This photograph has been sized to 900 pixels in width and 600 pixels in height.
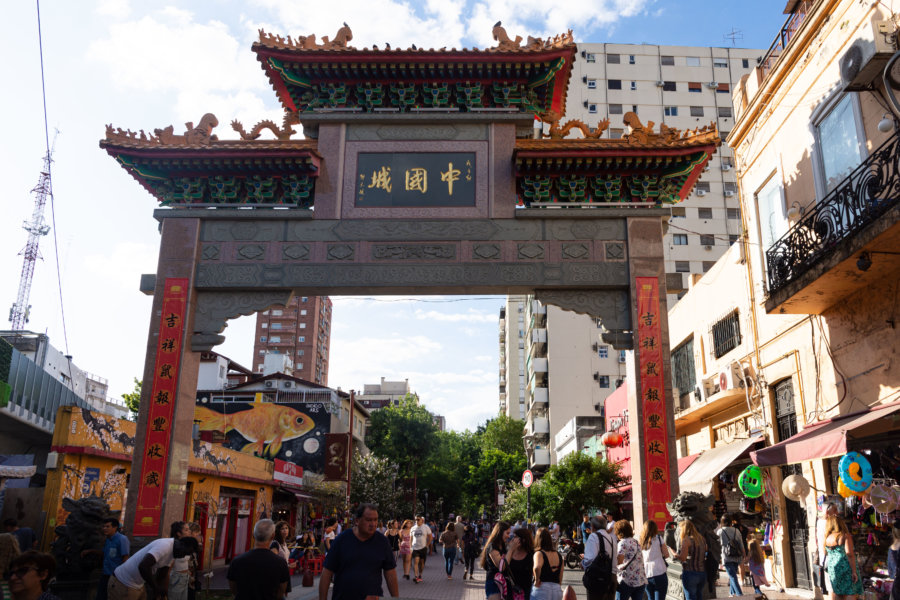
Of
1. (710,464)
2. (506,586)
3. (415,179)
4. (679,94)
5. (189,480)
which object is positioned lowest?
(506,586)

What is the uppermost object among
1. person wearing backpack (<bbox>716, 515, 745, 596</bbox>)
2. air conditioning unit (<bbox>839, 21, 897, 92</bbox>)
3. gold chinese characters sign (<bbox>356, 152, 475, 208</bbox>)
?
air conditioning unit (<bbox>839, 21, 897, 92</bbox>)

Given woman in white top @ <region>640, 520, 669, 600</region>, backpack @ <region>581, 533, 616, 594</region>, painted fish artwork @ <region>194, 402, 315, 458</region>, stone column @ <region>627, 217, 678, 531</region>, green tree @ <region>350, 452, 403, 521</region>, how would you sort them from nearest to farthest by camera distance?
backpack @ <region>581, 533, 616, 594</region>
woman in white top @ <region>640, 520, 669, 600</region>
stone column @ <region>627, 217, 678, 531</region>
green tree @ <region>350, 452, 403, 521</region>
painted fish artwork @ <region>194, 402, 315, 458</region>

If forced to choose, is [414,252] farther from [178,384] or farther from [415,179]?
[178,384]

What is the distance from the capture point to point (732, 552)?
41.1 feet

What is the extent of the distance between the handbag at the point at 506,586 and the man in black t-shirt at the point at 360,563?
181 centimetres

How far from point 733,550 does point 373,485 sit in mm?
26873

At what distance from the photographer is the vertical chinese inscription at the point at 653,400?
37.8 ft

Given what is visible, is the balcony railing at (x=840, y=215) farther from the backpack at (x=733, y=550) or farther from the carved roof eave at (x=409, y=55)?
the carved roof eave at (x=409, y=55)

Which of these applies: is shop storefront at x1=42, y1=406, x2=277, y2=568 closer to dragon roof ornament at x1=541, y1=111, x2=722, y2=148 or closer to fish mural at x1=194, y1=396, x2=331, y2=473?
dragon roof ornament at x1=541, y1=111, x2=722, y2=148

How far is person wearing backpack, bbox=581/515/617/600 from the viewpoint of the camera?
831 cm

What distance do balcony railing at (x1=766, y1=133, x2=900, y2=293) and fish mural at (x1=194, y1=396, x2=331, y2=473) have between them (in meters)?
30.0

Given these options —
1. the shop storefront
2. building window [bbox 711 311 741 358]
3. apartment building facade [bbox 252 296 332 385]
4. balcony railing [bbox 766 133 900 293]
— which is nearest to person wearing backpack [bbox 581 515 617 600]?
balcony railing [bbox 766 133 900 293]

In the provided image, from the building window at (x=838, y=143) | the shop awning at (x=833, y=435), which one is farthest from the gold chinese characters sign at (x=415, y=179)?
the shop awning at (x=833, y=435)

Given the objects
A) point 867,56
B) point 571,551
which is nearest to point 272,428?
point 571,551
